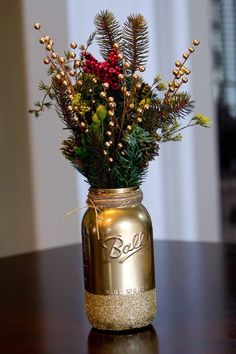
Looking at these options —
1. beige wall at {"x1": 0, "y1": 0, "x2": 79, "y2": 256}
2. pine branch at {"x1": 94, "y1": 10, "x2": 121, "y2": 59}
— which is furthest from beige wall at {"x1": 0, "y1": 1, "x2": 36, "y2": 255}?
pine branch at {"x1": 94, "y1": 10, "x2": 121, "y2": 59}

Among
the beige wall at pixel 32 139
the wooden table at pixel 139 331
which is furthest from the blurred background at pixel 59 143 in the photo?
the wooden table at pixel 139 331

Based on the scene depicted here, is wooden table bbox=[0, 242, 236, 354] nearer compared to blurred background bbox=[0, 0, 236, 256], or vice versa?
wooden table bbox=[0, 242, 236, 354]

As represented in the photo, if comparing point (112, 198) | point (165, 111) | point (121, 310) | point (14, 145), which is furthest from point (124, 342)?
point (14, 145)

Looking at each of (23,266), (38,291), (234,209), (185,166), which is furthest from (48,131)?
(234,209)

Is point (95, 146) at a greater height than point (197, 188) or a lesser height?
greater

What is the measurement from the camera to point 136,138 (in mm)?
1065

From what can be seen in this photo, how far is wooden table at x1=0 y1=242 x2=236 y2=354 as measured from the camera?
106 cm

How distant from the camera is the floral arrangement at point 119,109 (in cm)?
107

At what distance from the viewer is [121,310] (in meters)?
1.08

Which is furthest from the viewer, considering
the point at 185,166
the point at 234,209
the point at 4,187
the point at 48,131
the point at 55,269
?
the point at 234,209

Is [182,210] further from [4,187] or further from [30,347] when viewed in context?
[30,347]

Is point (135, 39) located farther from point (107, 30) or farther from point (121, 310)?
point (121, 310)

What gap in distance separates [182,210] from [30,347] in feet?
6.30

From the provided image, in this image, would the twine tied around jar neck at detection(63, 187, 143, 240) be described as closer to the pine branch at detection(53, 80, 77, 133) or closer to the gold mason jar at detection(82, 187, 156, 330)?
the gold mason jar at detection(82, 187, 156, 330)
